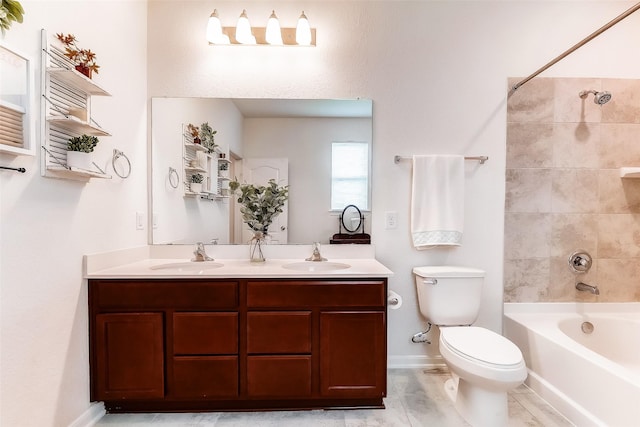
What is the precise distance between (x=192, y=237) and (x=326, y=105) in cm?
133

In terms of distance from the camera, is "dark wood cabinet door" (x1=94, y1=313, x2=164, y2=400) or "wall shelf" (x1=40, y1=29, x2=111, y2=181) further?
"dark wood cabinet door" (x1=94, y1=313, x2=164, y2=400)

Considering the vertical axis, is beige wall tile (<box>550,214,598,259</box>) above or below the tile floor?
above

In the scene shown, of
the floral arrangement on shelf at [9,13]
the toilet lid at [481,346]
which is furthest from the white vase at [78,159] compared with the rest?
the toilet lid at [481,346]

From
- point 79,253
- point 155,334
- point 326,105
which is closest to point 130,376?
point 155,334

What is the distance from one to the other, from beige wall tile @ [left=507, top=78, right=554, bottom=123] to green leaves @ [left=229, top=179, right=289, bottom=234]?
180 cm

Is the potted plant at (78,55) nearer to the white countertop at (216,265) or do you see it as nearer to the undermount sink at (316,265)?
the white countertop at (216,265)

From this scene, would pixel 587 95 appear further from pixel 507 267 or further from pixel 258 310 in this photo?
pixel 258 310

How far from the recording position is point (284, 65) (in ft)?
7.42

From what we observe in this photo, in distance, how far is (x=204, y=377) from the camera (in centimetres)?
172

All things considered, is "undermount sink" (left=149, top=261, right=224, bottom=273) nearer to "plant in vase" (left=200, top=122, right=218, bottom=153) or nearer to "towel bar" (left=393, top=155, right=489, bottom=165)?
"plant in vase" (left=200, top=122, right=218, bottom=153)

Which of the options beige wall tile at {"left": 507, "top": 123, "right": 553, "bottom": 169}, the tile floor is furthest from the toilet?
beige wall tile at {"left": 507, "top": 123, "right": 553, "bottom": 169}

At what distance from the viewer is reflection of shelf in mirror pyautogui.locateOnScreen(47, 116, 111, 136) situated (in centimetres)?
139

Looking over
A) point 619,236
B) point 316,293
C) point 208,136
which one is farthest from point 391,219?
point 619,236

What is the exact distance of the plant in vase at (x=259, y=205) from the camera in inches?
86.0
